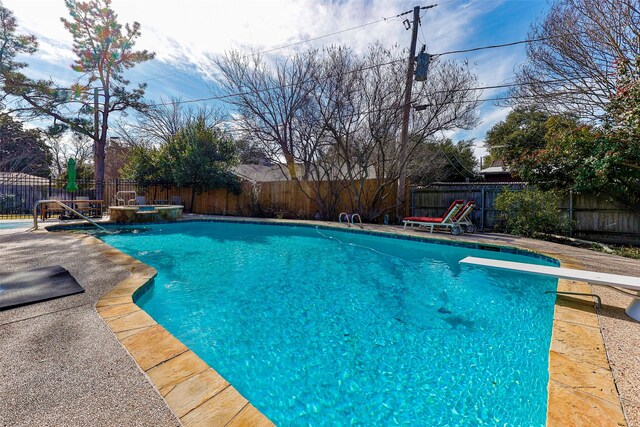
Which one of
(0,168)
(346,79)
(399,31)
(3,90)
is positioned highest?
(399,31)

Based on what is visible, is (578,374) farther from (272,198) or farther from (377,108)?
(272,198)

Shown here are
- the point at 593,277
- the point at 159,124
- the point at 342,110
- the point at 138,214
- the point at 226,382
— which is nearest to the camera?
the point at 226,382

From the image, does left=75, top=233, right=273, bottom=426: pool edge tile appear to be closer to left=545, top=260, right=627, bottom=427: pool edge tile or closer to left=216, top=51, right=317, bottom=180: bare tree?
left=545, top=260, right=627, bottom=427: pool edge tile

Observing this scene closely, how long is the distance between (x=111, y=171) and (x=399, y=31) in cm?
2896

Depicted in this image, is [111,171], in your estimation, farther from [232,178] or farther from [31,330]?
[31,330]

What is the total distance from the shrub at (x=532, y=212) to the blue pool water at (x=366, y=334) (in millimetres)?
2711

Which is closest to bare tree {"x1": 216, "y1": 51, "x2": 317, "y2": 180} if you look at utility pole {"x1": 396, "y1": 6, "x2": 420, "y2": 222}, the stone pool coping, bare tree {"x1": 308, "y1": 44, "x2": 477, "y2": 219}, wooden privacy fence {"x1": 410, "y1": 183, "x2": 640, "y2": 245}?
bare tree {"x1": 308, "y1": 44, "x2": 477, "y2": 219}

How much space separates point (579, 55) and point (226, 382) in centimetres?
1277

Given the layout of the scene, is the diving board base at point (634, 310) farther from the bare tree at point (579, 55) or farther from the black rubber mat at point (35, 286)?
the bare tree at point (579, 55)

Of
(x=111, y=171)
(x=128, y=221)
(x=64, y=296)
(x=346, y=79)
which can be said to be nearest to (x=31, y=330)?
(x=64, y=296)

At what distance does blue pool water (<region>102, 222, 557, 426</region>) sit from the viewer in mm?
1900

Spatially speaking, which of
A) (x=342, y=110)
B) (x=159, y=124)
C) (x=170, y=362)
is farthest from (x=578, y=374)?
(x=159, y=124)

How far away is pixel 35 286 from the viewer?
2855mm

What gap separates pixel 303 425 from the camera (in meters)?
1.74
